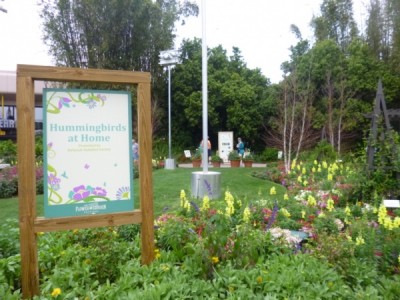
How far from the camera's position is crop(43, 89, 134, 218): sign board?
3.14 m

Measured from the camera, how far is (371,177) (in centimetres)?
742

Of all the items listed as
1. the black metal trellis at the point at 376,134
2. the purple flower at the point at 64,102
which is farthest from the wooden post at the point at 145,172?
the black metal trellis at the point at 376,134

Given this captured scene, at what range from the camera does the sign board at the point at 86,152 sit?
3141 mm

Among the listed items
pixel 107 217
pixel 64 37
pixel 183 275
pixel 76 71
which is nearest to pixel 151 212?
pixel 107 217

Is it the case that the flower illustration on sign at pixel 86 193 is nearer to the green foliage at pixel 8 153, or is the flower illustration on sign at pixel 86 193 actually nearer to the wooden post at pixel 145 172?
the wooden post at pixel 145 172

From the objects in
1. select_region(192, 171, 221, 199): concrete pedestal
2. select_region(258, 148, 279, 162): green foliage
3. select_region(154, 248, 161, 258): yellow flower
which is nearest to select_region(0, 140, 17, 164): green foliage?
select_region(192, 171, 221, 199): concrete pedestal

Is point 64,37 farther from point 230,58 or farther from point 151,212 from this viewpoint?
point 151,212

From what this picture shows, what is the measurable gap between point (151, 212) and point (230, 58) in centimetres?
2842

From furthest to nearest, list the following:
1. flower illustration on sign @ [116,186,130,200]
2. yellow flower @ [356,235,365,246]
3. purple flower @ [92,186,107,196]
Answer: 1. yellow flower @ [356,235,365,246]
2. flower illustration on sign @ [116,186,130,200]
3. purple flower @ [92,186,107,196]

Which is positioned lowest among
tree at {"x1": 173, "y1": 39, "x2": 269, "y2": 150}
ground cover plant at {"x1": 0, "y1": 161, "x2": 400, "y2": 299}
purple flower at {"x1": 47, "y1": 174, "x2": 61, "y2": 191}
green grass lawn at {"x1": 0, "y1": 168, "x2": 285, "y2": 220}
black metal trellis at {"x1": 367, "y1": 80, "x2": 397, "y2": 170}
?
green grass lawn at {"x1": 0, "y1": 168, "x2": 285, "y2": 220}

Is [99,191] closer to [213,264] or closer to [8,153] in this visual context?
[213,264]

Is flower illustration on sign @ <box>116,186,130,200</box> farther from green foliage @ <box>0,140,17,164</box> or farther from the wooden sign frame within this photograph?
green foliage @ <box>0,140,17,164</box>

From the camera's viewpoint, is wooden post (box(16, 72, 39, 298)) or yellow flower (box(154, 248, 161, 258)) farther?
yellow flower (box(154, 248, 161, 258))

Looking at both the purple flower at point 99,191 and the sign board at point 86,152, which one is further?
the purple flower at point 99,191
